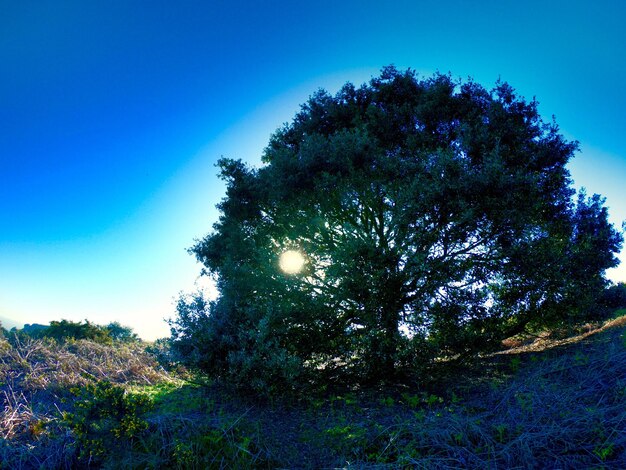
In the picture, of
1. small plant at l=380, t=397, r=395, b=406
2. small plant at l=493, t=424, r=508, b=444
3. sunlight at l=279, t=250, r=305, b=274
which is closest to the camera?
small plant at l=493, t=424, r=508, b=444

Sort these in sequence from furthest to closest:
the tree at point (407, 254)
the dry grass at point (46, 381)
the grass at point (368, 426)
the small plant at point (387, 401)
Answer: the tree at point (407, 254)
the small plant at point (387, 401)
the dry grass at point (46, 381)
the grass at point (368, 426)

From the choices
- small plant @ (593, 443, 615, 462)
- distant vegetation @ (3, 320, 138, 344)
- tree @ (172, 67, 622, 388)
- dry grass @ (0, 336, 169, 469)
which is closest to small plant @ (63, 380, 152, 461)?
dry grass @ (0, 336, 169, 469)

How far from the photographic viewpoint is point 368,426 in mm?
6766

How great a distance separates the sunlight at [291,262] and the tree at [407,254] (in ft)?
0.46

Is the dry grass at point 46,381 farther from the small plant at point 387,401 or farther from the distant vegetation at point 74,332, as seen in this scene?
the small plant at point 387,401

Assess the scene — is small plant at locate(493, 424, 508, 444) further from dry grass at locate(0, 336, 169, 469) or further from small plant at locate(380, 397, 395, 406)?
dry grass at locate(0, 336, 169, 469)

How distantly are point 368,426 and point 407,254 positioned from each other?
187 inches

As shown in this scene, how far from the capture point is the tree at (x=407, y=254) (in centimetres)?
909

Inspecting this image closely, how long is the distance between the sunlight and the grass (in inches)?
146

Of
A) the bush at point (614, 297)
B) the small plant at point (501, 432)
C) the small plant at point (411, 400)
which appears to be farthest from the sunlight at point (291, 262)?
the bush at point (614, 297)

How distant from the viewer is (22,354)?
13617 mm

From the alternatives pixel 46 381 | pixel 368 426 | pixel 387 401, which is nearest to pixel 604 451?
pixel 368 426

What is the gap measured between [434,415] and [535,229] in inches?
262

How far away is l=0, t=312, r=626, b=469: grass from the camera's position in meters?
4.93
